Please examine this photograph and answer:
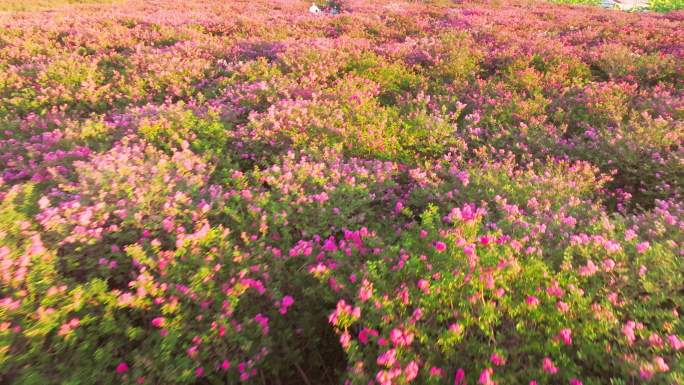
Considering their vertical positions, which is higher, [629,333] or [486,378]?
[629,333]

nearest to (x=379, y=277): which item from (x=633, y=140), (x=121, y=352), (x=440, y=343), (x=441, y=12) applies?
(x=440, y=343)

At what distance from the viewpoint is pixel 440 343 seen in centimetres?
230

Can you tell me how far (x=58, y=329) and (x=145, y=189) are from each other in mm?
1441

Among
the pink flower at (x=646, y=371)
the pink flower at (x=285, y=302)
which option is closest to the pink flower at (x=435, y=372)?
the pink flower at (x=646, y=371)

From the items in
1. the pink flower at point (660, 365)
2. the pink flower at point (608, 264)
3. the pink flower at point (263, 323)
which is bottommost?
the pink flower at point (263, 323)

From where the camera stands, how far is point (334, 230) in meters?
3.85

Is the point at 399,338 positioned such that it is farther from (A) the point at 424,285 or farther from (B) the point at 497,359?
(B) the point at 497,359

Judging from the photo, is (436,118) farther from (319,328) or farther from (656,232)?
(319,328)

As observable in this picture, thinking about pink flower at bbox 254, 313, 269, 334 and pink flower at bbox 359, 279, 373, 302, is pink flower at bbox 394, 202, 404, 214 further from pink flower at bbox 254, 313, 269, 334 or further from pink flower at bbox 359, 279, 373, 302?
pink flower at bbox 254, 313, 269, 334

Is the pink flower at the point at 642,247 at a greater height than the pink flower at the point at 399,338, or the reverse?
the pink flower at the point at 642,247

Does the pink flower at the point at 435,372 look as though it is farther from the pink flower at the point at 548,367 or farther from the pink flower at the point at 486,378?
the pink flower at the point at 548,367

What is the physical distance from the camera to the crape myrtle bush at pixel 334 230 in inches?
91.6

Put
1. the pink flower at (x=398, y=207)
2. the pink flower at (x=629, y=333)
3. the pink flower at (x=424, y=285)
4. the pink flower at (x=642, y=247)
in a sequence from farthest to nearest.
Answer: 1. the pink flower at (x=398, y=207)
2. the pink flower at (x=642, y=247)
3. the pink flower at (x=424, y=285)
4. the pink flower at (x=629, y=333)

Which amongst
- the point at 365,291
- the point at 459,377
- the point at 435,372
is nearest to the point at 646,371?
the point at 459,377
